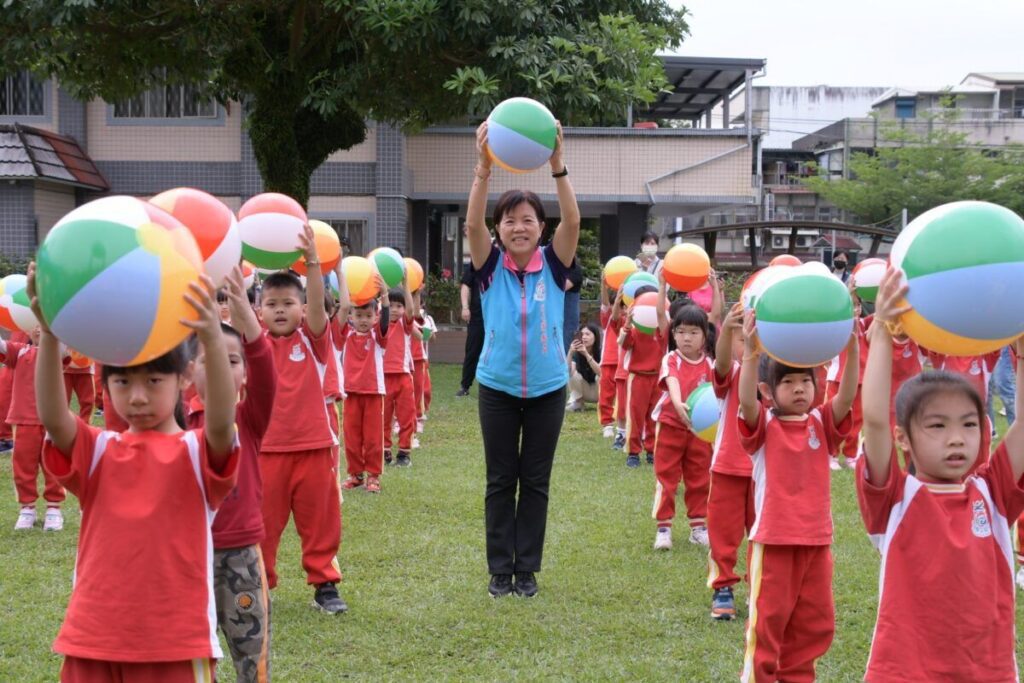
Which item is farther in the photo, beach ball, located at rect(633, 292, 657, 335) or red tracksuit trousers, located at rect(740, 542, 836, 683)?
beach ball, located at rect(633, 292, 657, 335)

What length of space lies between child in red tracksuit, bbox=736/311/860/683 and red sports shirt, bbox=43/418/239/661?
1.96 m

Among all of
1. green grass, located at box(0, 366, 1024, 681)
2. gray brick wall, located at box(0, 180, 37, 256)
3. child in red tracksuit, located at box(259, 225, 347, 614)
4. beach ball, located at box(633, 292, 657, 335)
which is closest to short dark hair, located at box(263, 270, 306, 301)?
child in red tracksuit, located at box(259, 225, 347, 614)

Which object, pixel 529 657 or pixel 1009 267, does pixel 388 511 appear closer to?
pixel 529 657

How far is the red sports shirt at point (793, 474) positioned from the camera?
13.0 feet

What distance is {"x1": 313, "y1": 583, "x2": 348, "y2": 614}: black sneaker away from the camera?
512 centimetres

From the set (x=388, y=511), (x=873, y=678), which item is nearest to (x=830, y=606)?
(x=873, y=678)

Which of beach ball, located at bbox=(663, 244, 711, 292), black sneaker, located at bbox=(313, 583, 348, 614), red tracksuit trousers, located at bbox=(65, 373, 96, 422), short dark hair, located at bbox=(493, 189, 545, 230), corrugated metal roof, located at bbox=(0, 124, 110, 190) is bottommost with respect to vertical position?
black sneaker, located at bbox=(313, 583, 348, 614)

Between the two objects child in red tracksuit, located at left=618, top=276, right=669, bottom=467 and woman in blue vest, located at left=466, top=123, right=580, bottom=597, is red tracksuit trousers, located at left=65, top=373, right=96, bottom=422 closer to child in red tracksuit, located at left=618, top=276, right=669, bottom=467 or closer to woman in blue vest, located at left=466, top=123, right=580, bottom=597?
woman in blue vest, located at left=466, top=123, right=580, bottom=597

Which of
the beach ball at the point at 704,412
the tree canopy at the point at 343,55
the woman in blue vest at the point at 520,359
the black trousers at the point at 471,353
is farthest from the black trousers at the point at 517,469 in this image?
the black trousers at the point at 471,353

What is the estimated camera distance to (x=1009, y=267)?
272 cm

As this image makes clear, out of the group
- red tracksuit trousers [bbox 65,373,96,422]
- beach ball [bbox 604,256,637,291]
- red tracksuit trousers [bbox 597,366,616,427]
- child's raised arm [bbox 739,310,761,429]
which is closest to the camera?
child's raised arm [bbox 739,310,761,429]

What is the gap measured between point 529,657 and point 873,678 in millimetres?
1902

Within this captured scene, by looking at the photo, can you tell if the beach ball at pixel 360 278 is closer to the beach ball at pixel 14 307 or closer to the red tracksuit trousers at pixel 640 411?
the beach ball at pixel 14 307

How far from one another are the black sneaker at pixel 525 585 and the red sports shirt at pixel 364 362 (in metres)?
3.13
